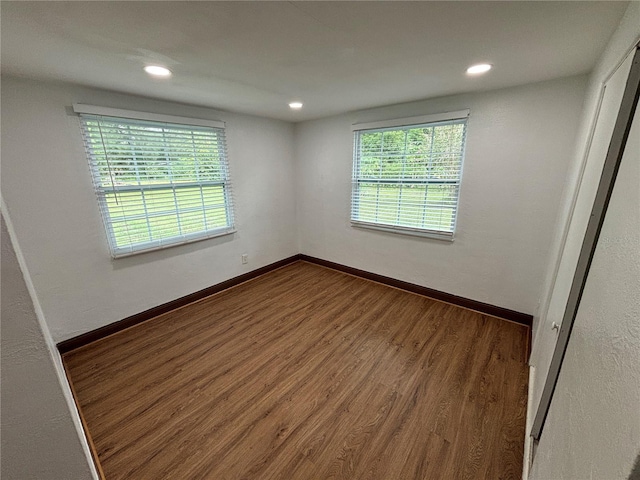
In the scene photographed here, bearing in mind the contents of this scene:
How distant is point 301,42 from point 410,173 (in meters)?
1.90

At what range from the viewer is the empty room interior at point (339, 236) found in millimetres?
768

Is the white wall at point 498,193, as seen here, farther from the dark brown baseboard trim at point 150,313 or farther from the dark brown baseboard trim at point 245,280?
the dark brown baseboard trim at point 150,313

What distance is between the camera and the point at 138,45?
135cm

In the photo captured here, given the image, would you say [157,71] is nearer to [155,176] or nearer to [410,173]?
[155,176]

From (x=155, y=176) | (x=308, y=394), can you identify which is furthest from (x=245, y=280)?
(x=308, y=394)

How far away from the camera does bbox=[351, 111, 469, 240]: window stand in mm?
2582

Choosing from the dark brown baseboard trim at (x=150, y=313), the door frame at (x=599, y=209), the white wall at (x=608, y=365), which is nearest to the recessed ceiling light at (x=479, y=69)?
the door frame at (x=599, y=209)

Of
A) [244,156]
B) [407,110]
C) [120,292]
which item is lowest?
[120,292]

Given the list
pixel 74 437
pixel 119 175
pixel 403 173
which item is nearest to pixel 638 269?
pixel 74 437

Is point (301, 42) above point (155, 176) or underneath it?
above

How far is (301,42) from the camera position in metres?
1.35

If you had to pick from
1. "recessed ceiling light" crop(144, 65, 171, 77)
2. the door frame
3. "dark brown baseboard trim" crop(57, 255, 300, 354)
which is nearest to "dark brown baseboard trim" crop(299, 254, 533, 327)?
"dark brown baseboard trim" crop(57, 255, 300, 354)

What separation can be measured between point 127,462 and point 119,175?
6.96ft

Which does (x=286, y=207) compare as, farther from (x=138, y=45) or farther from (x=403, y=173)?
(x=138, y=45)
